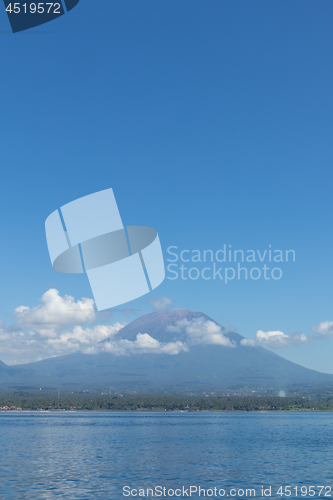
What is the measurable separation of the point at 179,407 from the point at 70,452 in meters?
98.2

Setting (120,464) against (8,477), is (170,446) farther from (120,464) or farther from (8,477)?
(8,477)
